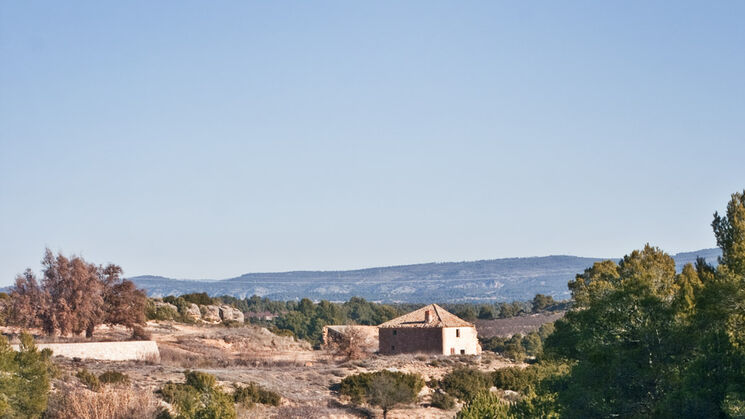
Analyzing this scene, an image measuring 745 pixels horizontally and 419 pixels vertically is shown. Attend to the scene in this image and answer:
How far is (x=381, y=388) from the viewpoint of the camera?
166ft

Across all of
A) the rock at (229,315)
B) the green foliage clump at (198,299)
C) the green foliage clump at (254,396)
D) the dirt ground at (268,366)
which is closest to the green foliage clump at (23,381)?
the dirt ground at (268,366)

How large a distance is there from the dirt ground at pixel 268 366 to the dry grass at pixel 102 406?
169 inches

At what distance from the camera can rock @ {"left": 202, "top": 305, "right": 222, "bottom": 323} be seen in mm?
99137

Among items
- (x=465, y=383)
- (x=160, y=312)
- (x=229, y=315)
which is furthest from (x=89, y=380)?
(x=229, y=315)

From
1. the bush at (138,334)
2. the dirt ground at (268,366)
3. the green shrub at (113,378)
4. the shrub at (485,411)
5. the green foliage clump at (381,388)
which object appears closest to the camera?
the shrub at (485,411)

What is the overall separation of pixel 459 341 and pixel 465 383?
55.1ft

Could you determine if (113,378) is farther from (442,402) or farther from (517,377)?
(517,377)

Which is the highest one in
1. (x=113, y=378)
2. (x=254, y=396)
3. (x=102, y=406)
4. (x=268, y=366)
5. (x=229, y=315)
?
(x=229, y=315)

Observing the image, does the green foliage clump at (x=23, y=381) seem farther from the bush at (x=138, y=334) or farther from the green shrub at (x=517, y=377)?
the green shrub at (x=517, y=377)

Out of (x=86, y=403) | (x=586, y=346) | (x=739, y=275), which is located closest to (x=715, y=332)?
(x=739, y=275)

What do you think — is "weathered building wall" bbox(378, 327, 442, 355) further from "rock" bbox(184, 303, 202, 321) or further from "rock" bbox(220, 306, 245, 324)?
"rock" bbox(220, 306, 245, 324)

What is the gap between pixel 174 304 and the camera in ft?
328

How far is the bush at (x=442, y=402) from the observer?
53438 millimetres

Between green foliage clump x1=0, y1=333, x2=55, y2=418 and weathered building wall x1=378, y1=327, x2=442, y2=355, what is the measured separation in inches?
1572
